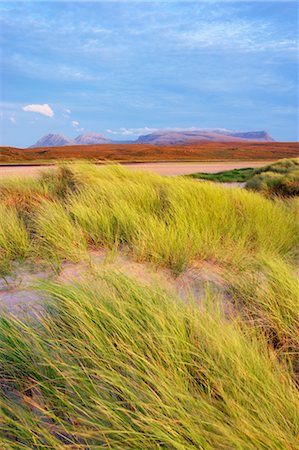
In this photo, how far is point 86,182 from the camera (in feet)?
17.4

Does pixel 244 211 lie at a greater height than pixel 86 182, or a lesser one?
lesser

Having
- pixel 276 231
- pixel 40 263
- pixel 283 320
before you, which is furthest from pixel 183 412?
pixel 276 231

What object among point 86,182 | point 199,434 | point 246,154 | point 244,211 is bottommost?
point 199,434

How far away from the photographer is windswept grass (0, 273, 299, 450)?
1.18m

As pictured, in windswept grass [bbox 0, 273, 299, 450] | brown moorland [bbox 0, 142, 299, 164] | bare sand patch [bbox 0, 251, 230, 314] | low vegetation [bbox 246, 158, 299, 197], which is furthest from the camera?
brown moorland [bbox 0, 142, 299, 164]

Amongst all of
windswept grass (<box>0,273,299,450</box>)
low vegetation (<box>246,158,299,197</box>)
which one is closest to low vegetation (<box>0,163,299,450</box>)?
windswept grass (<box>0,273,299,450</box>)

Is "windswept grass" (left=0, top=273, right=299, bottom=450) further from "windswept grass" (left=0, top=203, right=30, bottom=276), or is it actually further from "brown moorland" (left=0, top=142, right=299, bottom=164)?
"brown moorland" (left=0, top=142, right=299, bottom=164)

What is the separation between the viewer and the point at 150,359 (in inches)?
58.7

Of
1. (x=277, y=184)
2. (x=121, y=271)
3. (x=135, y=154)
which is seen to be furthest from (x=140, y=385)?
(x=135, y=154)

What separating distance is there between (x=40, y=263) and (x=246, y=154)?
1436 inches

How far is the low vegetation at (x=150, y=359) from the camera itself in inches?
47.4

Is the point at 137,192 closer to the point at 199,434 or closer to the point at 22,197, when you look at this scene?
the point at 22,197

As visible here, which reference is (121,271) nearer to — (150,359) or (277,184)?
(150,359)

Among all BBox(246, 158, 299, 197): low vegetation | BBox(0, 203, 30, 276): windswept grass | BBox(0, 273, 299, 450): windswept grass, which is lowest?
BBox(0, 273, 299, 450): windswept grass
